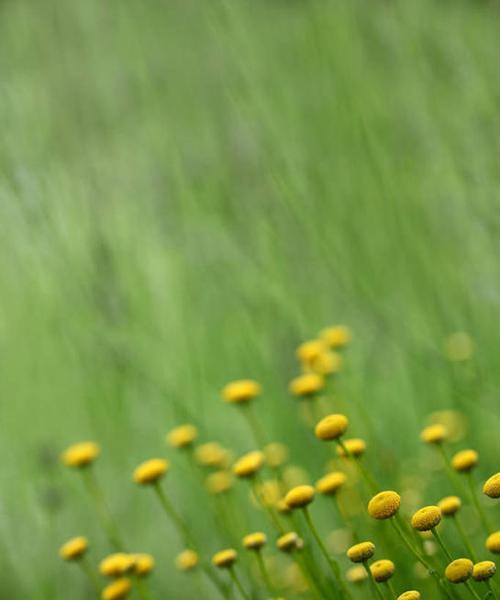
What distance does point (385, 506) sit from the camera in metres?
0.84

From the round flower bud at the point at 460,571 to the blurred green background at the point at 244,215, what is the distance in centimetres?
61

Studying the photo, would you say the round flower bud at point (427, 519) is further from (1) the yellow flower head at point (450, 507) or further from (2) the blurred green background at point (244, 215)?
(2) the blurred green background at point (244, 215)

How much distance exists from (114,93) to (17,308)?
833 millimetres

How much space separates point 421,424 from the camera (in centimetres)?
A: 194

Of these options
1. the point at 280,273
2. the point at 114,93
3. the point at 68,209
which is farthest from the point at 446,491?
the point at 114,93

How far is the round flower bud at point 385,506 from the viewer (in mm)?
838

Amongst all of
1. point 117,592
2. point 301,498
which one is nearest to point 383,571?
point 301,498

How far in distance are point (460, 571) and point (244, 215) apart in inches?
44.4

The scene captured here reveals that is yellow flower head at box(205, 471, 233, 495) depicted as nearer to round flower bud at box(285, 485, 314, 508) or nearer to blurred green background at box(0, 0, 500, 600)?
blurred green background at box(0, 0, 500, 600)

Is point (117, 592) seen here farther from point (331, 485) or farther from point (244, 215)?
point (244, 215)

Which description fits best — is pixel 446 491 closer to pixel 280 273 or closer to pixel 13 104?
pixel 280 273

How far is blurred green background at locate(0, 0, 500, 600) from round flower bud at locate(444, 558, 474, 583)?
2.01 feet

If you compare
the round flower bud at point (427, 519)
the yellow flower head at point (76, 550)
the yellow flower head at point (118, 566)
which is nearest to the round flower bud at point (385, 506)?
the round flower bud at point (427, 519)

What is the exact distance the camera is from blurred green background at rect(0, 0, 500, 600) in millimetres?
1646
